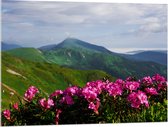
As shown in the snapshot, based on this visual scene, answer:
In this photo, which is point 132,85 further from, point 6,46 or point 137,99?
point 6,46

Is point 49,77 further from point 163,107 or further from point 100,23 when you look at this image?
point 163,107

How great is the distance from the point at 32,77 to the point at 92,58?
562 mm

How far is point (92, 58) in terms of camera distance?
356 cm

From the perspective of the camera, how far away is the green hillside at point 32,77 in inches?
126

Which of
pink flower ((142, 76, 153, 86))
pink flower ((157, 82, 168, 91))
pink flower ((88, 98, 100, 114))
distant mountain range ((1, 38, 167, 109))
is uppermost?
distant mountain range ((1, 38, 167, 109))

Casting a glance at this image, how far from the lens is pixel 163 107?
3.44 meters

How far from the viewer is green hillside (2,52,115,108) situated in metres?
3.21

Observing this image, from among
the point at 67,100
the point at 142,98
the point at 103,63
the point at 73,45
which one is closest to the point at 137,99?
the point at 142,98

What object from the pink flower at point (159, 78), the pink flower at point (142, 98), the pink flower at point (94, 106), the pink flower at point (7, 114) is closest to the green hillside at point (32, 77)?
the pink flower at point (7, 114)

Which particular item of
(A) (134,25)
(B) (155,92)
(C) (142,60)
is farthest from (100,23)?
(B) (155,92)

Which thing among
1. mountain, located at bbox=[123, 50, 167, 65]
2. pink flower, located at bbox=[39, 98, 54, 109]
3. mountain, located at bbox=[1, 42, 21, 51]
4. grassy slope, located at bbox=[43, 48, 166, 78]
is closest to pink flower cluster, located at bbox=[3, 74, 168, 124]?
pink flower, located at bbox=[39, 98, 54, 109]

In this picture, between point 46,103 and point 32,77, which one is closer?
point 46,103

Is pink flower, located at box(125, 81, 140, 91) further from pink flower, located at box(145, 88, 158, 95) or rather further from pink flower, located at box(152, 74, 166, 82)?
pink flower, located at box(152, 74, 166, 82)

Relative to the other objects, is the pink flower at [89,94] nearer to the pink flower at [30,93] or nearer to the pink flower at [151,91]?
the pink flower at [30,93]
